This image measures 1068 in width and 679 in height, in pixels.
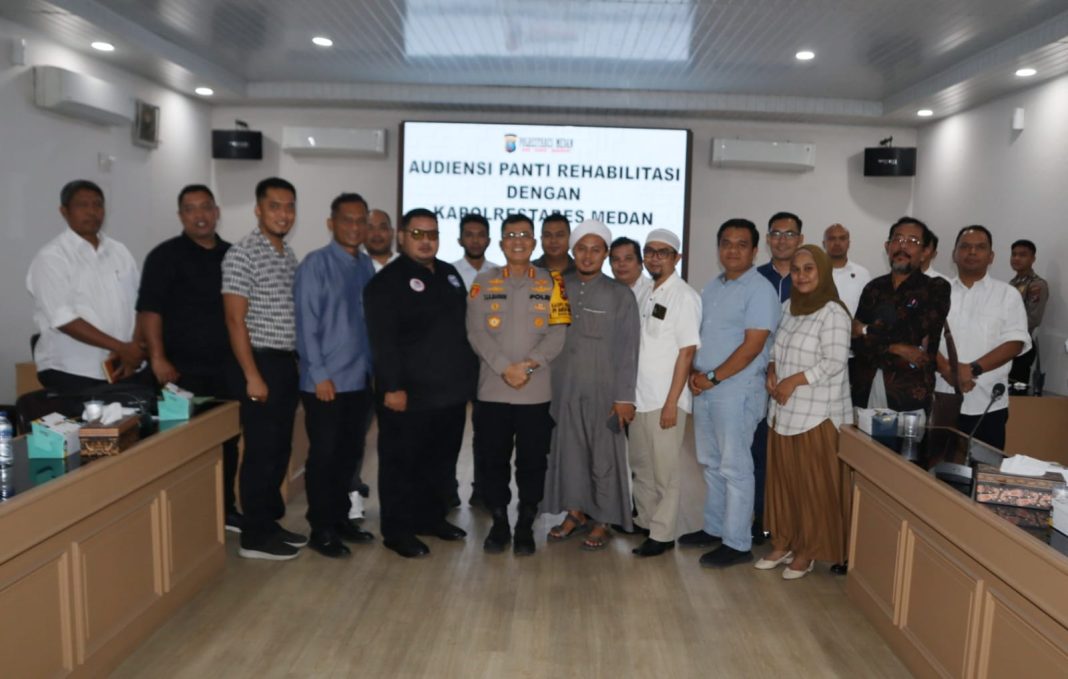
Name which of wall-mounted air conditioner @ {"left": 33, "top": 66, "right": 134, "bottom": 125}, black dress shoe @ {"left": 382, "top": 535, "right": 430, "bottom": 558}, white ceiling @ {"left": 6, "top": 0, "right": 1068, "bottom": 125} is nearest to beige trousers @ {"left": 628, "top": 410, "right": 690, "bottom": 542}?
black dress shoe @ {"left": 382, "top": 535, "right": 430, "bottom": 558}

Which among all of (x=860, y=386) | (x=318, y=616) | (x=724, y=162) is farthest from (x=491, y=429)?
(x=724, y=162)

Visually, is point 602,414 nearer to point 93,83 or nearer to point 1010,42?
point 1010,42

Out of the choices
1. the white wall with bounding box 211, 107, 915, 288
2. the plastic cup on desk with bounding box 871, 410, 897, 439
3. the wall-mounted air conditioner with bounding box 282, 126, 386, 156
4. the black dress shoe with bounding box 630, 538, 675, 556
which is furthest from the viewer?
the white wall with bounding box 211, 107, 915, 288

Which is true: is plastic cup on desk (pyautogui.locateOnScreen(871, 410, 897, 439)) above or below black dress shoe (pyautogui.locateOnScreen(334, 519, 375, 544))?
above

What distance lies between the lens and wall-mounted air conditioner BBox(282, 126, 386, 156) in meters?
7.73

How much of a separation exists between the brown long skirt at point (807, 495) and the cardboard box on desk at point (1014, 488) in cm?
108

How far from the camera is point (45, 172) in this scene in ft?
18.0

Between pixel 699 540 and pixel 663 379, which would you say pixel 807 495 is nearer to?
pixel 699 540

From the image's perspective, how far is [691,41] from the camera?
5.67m

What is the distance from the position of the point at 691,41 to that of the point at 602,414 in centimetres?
325

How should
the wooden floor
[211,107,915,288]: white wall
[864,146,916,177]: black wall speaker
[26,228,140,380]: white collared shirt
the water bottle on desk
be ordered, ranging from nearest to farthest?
the water bottle on desk, the wooden floor, [26,228,140,380]: white collared shirt, [864,146,916,177]: black wall speaker, [211,107,915,288]: white wall

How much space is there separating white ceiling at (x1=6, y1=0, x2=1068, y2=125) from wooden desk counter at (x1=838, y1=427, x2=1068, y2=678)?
320 cm

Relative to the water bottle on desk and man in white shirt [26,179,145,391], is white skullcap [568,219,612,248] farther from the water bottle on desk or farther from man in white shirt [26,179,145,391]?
the water bottle on desk

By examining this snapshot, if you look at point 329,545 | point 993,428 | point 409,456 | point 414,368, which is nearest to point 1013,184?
point 993,428
